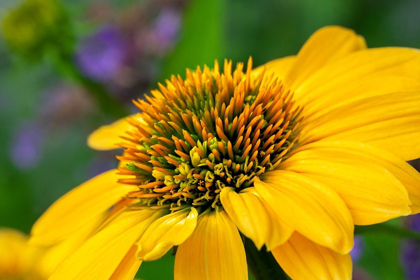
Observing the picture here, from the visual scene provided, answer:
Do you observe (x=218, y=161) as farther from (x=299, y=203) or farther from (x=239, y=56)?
(x=239, y=56)

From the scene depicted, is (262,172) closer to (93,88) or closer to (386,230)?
(386,230)

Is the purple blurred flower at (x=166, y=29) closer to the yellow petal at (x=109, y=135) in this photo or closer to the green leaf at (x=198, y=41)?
the green leaf at (x=198, y=41)

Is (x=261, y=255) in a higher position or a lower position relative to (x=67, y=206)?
lower

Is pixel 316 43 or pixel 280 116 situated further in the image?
pixel 316 43

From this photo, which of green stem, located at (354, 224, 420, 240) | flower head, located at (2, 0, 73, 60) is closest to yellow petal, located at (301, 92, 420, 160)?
green stem, located at (354, 224, 420, 240)

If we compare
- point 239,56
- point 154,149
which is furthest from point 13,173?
point 154,149

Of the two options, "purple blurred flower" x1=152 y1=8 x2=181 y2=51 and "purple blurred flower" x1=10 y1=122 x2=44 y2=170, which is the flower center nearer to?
"purple blurred flower" x1=152 y1=8 x2=181 y2=51

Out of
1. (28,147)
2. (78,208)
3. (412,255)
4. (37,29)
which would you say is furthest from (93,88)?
(412,255)
